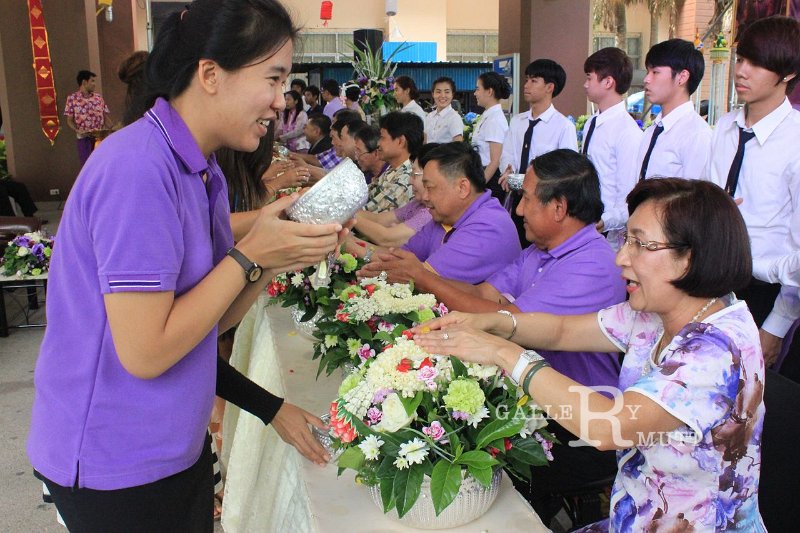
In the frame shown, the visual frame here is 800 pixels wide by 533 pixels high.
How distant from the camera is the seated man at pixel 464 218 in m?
2.62

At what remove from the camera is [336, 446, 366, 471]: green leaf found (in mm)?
1176

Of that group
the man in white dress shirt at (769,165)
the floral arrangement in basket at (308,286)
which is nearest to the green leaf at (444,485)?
the floral arrangement in basket at (308,286)

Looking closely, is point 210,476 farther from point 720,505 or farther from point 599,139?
point 599,139

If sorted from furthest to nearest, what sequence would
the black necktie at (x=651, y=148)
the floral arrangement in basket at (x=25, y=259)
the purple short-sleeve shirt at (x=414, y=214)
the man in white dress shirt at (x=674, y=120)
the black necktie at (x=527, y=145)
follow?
the black necktie at (x=527, y=145), the floral arrangement in basket at (x=25, y=259), the purple short-sleeve shirt at (x=414, y=214), the black necktie at (x=651, y=148), the man in white dress shirt at (x=674, y=120)

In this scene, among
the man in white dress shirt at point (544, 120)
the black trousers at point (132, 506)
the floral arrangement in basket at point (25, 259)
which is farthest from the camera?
the man in white dress shirt at point (544, 120)

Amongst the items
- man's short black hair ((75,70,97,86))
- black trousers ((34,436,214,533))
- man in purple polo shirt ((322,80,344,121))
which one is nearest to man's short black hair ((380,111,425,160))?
black trousers ((34,436,214,533))

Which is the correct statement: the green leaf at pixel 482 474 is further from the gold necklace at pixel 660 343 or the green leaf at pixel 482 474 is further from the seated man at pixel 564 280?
the seated man at pixel 564 280

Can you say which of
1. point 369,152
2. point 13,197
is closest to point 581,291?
point 369,152

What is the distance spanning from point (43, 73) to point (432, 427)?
30.3 feet

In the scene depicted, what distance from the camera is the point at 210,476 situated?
1.21 m

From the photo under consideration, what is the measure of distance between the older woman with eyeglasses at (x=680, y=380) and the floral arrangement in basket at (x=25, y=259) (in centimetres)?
380

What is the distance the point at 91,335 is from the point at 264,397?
537 millimetres

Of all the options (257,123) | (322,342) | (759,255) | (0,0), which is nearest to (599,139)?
(759,255)

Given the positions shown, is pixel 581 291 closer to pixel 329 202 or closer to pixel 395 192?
pixel 329 202
